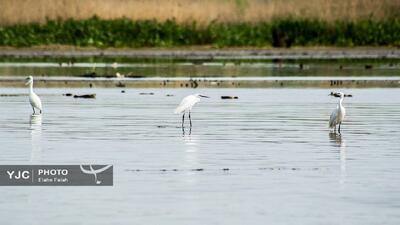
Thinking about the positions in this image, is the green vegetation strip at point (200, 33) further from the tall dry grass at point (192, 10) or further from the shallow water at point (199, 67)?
the shallow water at point (199, 67)

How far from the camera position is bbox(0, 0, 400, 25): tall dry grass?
206 feet

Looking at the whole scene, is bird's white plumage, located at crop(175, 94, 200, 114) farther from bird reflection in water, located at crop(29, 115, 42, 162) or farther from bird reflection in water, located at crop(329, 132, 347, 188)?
bird reflection in water, located at crop(329, 132, 347, 188)

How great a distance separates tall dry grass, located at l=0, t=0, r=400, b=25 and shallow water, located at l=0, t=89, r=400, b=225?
1252 inches

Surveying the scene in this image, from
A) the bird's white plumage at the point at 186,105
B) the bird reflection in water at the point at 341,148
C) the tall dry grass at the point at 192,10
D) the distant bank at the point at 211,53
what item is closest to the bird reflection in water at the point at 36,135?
the bird's white plumage at the point at 186,105

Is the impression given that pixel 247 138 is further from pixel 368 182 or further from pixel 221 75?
pixel 221 75

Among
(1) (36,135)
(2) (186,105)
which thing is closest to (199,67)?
(2) (186,105)

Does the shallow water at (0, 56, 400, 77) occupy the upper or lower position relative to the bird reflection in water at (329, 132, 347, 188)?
lower

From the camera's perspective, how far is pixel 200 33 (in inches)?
2445

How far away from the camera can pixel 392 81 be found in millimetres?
40062

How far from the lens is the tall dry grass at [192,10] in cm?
6266

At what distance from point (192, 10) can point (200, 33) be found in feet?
5.06

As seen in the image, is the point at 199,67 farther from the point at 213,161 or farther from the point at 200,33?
the point at 213,161

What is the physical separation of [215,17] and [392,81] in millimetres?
23854

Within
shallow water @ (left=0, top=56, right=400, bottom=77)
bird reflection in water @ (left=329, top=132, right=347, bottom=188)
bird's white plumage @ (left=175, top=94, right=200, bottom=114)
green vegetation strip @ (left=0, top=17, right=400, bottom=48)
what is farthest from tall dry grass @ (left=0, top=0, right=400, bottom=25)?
bird reflection in water @ (left=329, top=132, right=347, bottom=188)
